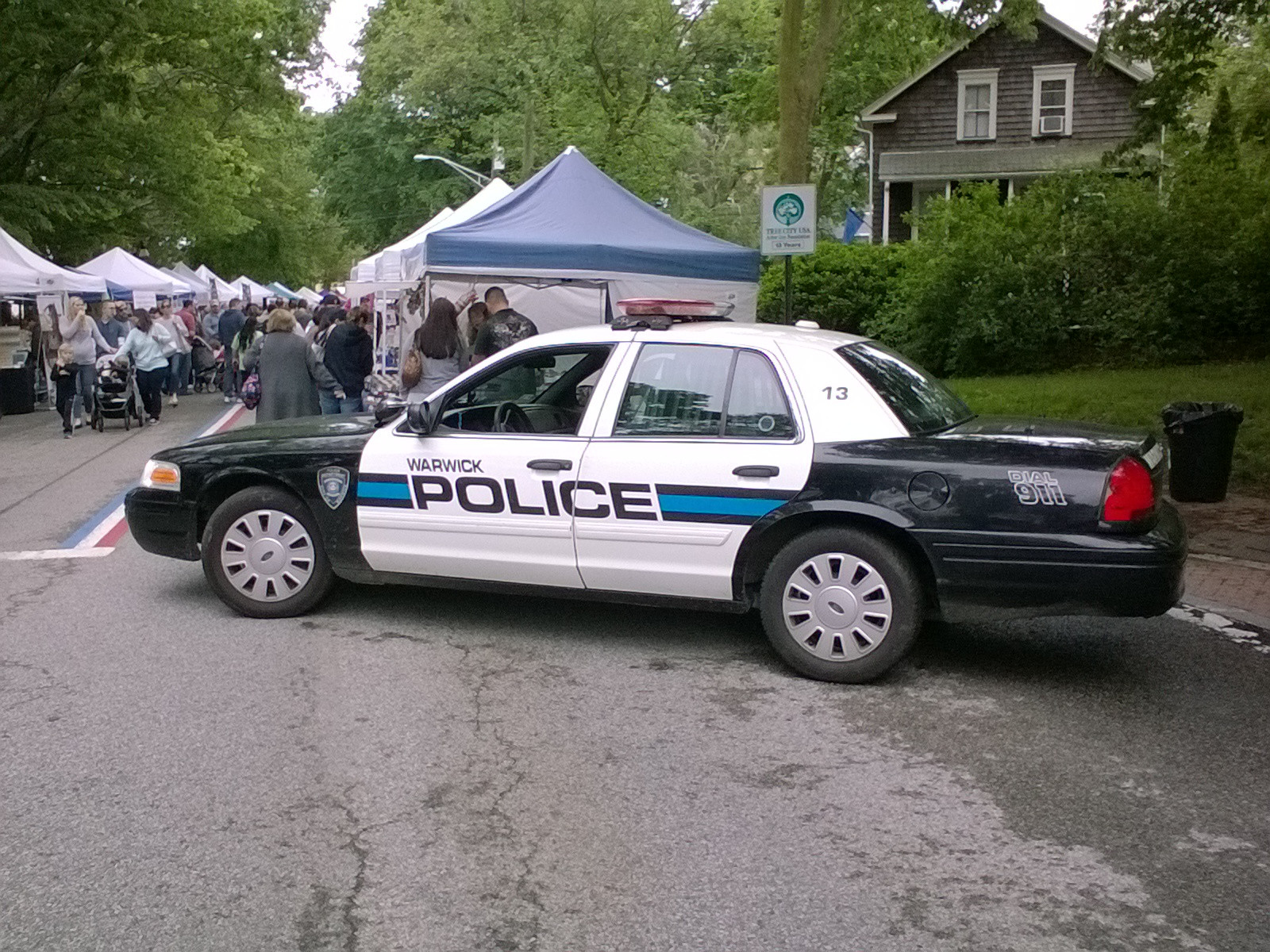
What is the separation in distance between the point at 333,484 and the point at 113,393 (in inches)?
498

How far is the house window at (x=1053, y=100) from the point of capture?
3744 centimetres

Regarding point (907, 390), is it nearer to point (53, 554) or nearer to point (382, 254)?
point (53, 554)

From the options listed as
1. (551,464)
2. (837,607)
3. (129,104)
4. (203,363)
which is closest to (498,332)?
(551,464)

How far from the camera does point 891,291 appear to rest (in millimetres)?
24531

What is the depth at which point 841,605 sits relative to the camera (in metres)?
6.27

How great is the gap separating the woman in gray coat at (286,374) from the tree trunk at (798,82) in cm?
804

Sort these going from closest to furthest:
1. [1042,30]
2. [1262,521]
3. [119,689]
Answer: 1. [119,689]
2. [1262,521]
3. [1042,30]

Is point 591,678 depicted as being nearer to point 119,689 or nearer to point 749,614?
point 749,614

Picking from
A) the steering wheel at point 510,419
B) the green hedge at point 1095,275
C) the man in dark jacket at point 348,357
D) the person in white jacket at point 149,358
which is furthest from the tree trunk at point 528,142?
the steering wheel at point 510,419

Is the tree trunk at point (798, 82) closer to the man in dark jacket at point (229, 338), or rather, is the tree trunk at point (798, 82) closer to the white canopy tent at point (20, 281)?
the man in dark jacket at point (229, 338)

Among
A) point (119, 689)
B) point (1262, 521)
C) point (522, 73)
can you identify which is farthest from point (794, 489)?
point (522, 73)

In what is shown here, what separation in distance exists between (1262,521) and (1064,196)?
13.2 metres

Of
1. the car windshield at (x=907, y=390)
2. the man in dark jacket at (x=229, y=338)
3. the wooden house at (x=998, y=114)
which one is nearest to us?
the car windshield at (x=907, y=390)

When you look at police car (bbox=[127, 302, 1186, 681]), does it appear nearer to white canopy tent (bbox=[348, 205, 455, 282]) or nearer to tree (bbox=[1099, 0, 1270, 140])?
white canopy tent (bbox=[348, 205, 455, 282])
